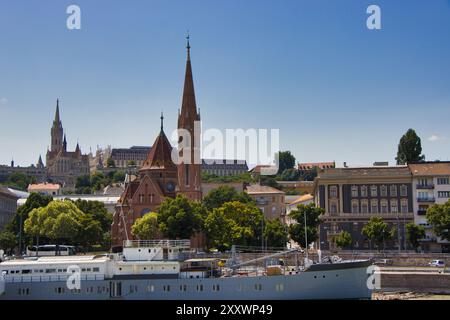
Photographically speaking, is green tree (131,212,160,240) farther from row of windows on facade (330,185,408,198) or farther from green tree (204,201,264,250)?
row of windows on facade (330,185,408,198)

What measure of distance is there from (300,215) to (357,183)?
40.2ft

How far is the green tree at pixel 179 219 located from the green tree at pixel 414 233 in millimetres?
27378

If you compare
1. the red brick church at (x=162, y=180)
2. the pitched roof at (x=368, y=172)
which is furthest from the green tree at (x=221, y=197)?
the pitched roof at (x=368, y=172)

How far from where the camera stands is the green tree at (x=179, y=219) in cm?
8575

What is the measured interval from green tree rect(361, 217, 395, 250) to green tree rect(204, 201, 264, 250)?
15.7m

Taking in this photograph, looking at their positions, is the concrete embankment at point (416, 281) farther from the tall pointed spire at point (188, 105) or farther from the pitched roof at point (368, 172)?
the tall pointed spire at point (188, 105)

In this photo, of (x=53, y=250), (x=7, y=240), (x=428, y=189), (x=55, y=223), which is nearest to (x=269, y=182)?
(x=428, y=189)

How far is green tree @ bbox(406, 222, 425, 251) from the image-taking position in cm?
8244

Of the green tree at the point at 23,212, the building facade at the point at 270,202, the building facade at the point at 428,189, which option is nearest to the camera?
the building facade at the point at 428,189

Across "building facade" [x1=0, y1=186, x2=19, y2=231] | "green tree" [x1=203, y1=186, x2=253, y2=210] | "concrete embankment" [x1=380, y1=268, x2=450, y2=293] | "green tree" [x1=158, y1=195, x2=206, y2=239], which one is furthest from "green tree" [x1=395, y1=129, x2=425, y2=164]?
"building facade" [x1=0, y1=186, x2=19, y2=231]
